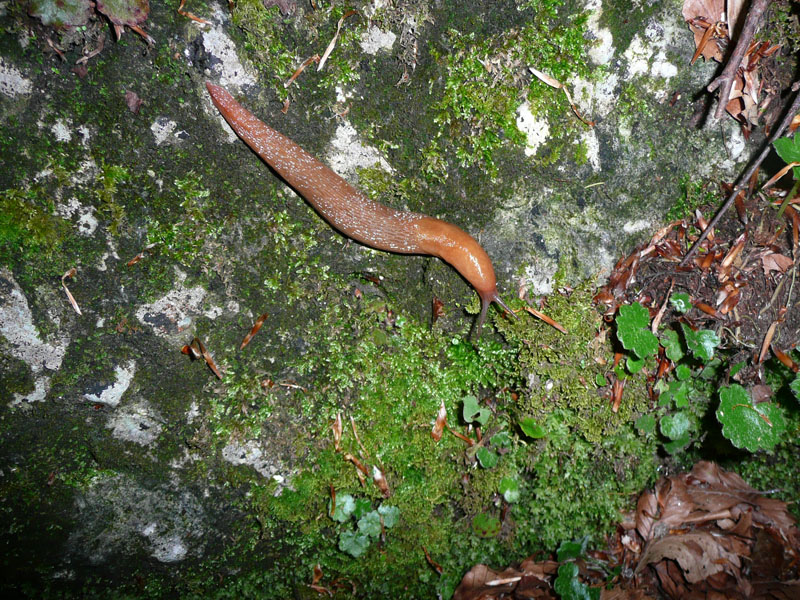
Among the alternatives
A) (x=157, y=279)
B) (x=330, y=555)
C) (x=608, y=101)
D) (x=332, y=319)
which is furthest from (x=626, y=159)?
(x=330, y=555)

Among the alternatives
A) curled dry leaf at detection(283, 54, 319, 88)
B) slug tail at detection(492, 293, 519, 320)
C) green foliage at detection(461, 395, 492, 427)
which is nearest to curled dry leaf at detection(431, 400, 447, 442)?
green foliage at detection(461, 395, 492, 427)

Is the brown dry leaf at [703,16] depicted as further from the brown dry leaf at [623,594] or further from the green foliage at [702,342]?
the brown dry leaf at [623,594]

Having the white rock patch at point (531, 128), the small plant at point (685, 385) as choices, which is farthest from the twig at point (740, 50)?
the small plant at point (685, 385)

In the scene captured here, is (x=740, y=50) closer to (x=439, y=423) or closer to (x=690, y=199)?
(x=690, y=199)

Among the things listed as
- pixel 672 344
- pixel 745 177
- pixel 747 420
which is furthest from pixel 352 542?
pixel 745 177

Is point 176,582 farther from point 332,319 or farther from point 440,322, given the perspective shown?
point 440,322

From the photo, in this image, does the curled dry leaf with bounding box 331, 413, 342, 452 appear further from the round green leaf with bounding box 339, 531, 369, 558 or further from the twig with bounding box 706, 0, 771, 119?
the twig with bounding box 706, 0, 771, 119
